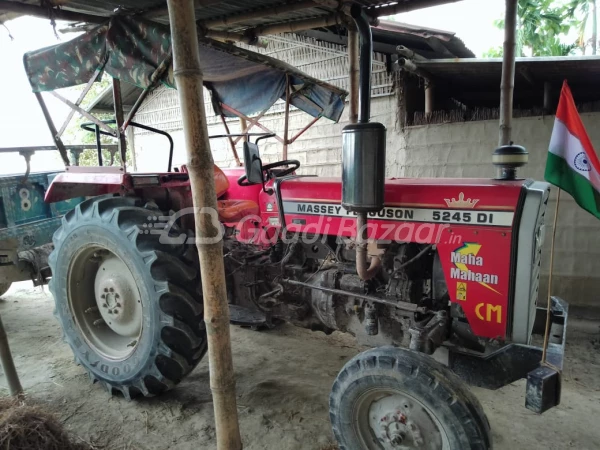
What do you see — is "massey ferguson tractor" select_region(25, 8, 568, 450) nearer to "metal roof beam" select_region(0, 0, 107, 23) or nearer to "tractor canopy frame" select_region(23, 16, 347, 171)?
"tractor canopy frame" select_region(23, 16, 347, 171)

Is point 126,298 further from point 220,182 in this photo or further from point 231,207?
point 220,182

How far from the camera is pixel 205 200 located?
5.51 ft

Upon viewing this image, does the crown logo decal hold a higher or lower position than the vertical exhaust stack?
lower

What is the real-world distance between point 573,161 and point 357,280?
49.6 inches

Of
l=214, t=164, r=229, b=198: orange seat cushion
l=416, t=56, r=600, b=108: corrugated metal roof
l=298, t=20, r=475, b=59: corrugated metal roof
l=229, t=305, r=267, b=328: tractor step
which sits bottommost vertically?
l=229, t=305, r=267, b=328: tractor step

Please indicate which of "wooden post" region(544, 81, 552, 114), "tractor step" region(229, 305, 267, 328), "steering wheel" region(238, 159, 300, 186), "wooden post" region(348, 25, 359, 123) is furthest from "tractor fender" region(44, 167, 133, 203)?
"wooden post" region(544, 81, 552, 114)

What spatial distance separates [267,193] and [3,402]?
1.97 meters

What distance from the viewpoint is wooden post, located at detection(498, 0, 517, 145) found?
337 cm

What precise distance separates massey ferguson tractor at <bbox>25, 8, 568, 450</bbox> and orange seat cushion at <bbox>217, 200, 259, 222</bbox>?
0.04ft

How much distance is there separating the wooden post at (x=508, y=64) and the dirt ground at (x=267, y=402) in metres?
2.02

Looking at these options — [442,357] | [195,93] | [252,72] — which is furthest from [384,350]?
[252,72]

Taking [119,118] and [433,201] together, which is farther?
[119,118]

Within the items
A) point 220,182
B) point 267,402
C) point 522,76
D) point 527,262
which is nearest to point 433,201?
point 527,262

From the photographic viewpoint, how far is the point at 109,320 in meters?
3.00
